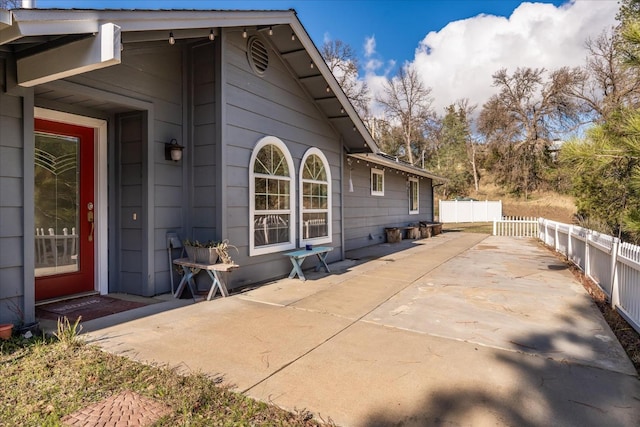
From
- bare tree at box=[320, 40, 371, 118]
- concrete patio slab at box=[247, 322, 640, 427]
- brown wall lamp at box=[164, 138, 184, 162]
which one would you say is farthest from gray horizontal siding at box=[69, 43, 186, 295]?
bare tree at box=[320, 40, 371, 118]

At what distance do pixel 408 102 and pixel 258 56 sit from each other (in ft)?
88.6

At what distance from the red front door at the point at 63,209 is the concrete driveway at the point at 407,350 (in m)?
1.23

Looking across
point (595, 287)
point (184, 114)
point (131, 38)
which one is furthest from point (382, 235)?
point (131, 38)

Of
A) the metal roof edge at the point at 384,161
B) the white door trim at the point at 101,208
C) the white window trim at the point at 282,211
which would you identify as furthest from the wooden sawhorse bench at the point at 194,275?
the metal roof edge at the point at 384,161

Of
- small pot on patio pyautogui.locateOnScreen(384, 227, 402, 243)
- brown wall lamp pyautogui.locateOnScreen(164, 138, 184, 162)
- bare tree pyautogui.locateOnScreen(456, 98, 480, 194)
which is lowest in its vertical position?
small pot on patio pyautogui.locateOnScreen(384, 227, 402, 243)

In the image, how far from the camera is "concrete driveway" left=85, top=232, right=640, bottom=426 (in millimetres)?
2312

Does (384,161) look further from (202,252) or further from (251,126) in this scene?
(202,252)

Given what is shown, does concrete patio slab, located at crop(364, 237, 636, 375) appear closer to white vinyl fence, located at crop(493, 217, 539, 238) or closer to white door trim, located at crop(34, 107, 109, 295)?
white door trim, located at crop(34, 107, 109, 295)

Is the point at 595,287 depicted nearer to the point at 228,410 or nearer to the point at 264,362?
the point at 264,362

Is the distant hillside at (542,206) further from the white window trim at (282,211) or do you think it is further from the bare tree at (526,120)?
the white window trim at (282,211)

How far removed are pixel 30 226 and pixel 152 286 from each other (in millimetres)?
1647

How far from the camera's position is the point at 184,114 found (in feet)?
17.4

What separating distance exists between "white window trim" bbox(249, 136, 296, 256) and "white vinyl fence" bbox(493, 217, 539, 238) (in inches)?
467

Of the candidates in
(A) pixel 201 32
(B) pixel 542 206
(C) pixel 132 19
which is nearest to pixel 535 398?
(C) pixel 132 19
